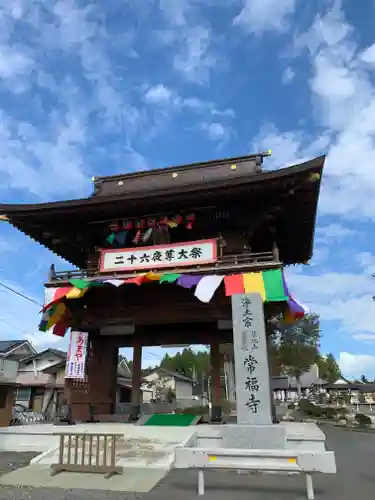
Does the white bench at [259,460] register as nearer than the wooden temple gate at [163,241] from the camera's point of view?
Yes

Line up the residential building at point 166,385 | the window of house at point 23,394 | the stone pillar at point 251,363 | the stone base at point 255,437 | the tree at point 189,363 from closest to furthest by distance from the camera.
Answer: the stone base at point 255,437 < the stone pillar at point 251,363 < the window of house at point 23,394 < the residential building at point 166,385 < the tree at point 189,363

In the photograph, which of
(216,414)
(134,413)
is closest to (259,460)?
(216,414)

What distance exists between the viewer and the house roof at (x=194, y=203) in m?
13.2

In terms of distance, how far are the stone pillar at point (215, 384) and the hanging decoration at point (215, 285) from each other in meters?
3.33

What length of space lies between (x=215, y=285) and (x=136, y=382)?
555 cm

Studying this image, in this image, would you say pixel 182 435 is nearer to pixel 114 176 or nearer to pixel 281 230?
pixel 281 230

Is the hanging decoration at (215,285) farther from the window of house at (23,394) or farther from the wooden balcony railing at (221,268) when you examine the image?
the window of house at (23,394)

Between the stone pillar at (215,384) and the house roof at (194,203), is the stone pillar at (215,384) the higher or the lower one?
the lower one

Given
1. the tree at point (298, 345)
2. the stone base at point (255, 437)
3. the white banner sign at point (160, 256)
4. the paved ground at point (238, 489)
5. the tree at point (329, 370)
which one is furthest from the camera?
the tree at point (329, 370)

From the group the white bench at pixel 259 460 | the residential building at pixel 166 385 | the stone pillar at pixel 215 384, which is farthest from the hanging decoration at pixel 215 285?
the residential building at pixel 166 385

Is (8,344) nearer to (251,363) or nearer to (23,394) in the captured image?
(23,394)

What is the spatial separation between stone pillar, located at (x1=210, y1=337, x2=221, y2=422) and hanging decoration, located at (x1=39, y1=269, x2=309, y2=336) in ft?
10.9

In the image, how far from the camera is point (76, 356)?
1476cm

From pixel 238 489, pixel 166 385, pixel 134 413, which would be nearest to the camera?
pixel 238 489
